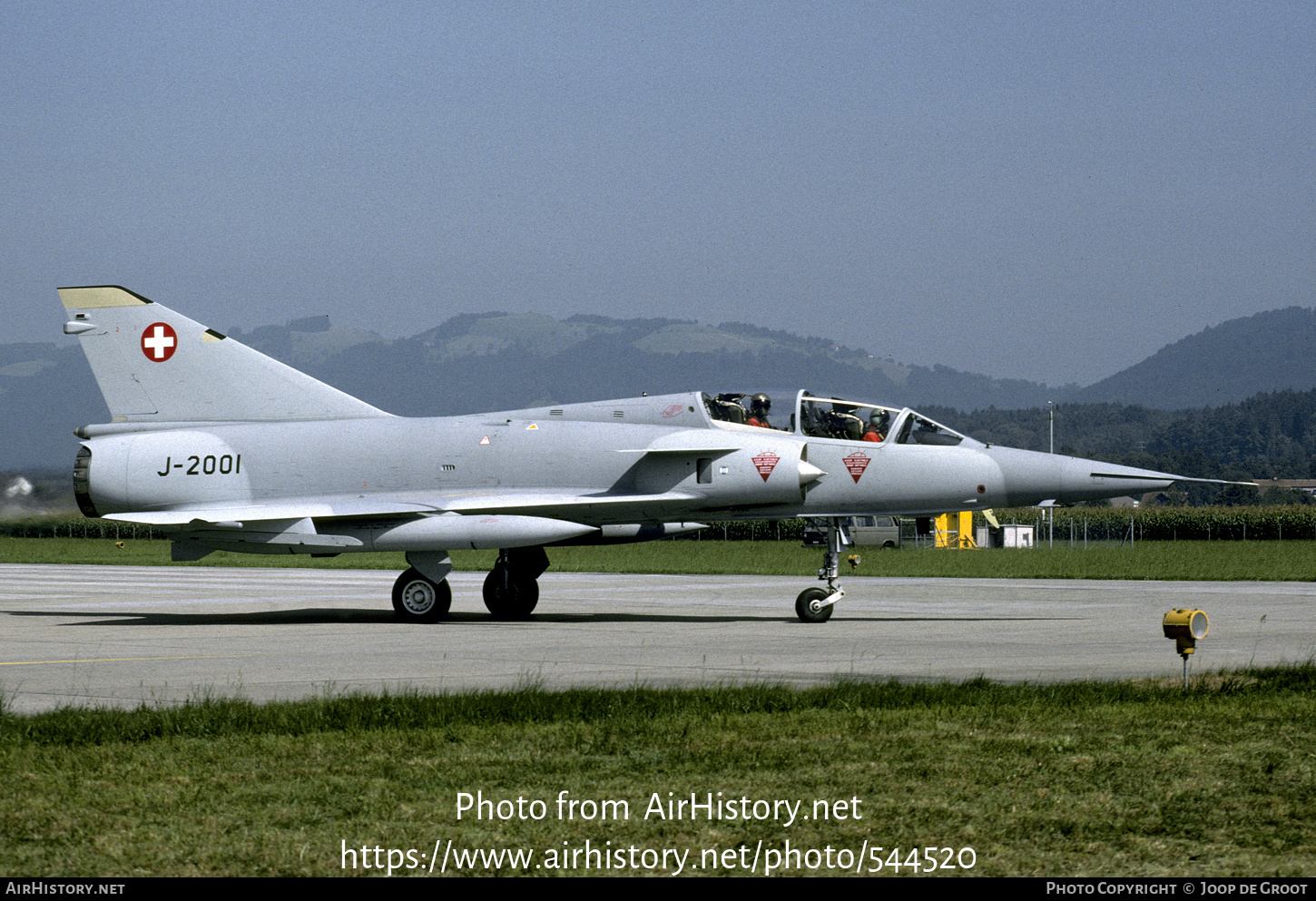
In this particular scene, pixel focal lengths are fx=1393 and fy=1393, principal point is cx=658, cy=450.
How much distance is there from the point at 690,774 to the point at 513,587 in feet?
43.3

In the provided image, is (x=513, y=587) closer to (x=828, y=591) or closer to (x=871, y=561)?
Answer: (x=828, y=591)

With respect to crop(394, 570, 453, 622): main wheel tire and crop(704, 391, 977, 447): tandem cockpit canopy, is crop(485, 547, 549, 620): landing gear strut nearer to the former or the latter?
crop(394, 570, 453, 622): main wheel tire

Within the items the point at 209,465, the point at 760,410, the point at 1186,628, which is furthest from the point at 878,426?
the point at 209,465

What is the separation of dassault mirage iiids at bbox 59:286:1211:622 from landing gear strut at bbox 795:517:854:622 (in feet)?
0.09

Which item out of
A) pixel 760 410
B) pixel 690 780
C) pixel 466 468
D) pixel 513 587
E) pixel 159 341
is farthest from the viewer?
pixel 159 341

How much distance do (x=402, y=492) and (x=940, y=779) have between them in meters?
13.5

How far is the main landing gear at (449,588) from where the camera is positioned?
18906mm

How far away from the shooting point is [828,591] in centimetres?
1859

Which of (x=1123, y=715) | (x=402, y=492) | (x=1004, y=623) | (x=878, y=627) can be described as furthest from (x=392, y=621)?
(x=1123, y=715)

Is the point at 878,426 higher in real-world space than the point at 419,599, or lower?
higher

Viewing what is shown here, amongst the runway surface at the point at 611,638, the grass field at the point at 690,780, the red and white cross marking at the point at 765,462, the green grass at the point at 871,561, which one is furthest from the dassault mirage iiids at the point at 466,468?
the green grass at the point at 871,561

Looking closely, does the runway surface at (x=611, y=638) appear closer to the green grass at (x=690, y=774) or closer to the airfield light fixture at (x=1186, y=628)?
the airfield light fixture at (x=1186, y=628)

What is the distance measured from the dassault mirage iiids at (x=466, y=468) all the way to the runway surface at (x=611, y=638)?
1.20 meters

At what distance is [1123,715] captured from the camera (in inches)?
350
